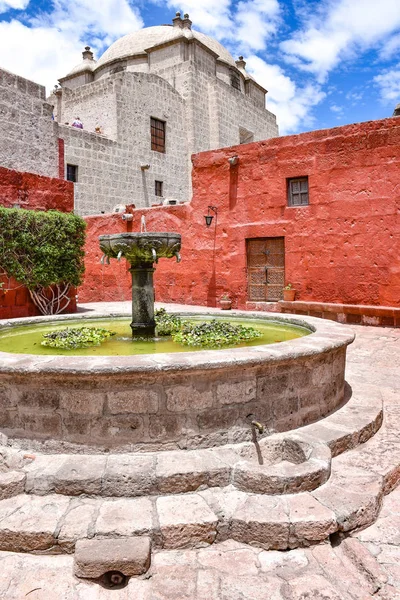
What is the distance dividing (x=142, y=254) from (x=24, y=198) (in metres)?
6.12

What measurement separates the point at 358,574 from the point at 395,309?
7.98 meters

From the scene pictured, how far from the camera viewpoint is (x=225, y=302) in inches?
459

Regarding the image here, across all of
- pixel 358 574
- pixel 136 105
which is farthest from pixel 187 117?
pixel 358 574

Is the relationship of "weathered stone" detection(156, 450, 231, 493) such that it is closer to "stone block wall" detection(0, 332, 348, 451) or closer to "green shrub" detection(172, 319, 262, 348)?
"stone block wall" detection(0, 332, 348, 451)

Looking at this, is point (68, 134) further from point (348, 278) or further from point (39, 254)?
point (348, 278)

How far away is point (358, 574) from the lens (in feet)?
7.02

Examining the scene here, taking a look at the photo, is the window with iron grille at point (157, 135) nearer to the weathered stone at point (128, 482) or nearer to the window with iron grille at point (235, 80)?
the window with iron grille at point (235, 80)

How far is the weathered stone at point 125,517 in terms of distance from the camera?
230cm

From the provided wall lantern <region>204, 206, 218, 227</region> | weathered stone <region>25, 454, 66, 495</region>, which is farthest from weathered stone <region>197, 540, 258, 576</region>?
wall lantern <region>204, 206, 218, 227</region>

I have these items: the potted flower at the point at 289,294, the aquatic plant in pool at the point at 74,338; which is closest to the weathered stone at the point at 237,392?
the aquatic plant in pool at the point at 74,338

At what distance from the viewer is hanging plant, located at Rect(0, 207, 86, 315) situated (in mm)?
9203

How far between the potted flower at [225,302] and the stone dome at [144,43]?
17534mm

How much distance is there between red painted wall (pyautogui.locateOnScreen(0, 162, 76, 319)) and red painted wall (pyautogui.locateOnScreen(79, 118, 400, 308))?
Result: 3586 millimetres

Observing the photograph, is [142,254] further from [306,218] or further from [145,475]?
[306,218]
